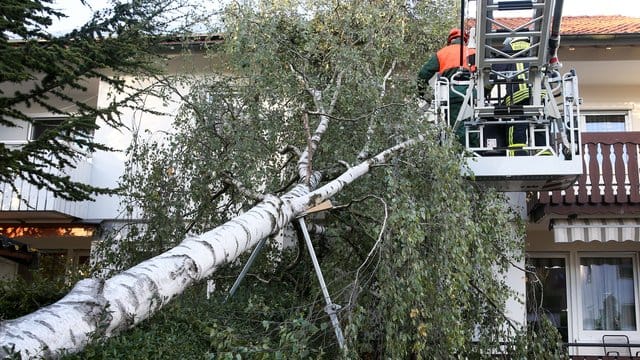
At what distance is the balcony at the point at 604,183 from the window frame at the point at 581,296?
7.38 feet

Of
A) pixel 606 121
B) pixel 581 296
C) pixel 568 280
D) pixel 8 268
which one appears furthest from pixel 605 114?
pixel 8 268

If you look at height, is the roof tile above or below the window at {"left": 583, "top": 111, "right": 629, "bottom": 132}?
above

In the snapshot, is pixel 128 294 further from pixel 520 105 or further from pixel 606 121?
pixel 606 121

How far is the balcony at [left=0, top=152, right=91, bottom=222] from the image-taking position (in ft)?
35.3

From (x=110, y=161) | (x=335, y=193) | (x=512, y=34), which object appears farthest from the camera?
(x=110, y=161)

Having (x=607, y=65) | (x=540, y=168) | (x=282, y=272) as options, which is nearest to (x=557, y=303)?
(x=607, y=65)

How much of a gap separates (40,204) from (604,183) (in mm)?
9100

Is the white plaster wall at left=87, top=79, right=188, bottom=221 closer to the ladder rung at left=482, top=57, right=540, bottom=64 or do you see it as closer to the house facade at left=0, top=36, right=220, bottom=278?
the house facade at left=0, top=36, right=220, bottom=278

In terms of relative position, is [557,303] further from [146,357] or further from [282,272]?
[146,357]

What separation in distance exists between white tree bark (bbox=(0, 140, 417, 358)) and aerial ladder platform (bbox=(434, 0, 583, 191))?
8.33 ft

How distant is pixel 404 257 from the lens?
468 centimetres

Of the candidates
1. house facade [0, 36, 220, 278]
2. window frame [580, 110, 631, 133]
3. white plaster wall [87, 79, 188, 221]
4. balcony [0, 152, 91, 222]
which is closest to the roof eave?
window frame [580, 110, 631, 133]

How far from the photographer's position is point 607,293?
35.6 ft

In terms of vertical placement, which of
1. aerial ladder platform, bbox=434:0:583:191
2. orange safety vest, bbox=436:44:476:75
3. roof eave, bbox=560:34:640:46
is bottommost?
aerial ladder platform, bbox=434:0:583:191
